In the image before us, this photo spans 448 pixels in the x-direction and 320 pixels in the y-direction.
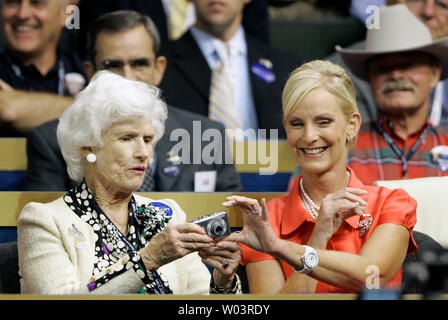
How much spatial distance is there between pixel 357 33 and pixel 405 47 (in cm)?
93

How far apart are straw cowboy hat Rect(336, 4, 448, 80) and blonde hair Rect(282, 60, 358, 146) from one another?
1027 mm

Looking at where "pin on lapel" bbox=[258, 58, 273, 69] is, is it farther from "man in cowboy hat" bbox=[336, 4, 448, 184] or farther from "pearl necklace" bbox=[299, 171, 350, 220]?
"pearl necklace" bbox=[299, 171, 350, 220]

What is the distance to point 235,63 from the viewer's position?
11.3 feet

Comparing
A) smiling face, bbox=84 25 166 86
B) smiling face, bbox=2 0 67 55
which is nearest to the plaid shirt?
smiling face, bbox=84 25 166 86

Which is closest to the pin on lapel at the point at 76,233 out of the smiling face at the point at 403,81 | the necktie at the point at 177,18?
the smiling face at the point at 403,81

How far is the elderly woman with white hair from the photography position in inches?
69.2

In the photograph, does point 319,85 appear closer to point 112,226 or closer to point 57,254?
point 112,226

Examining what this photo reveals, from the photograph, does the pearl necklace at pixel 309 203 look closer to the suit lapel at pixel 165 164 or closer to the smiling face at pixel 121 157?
the smiling face at pixel 121 157

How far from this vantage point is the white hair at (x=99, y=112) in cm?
191

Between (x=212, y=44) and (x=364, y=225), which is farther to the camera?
(x=212, y=44)

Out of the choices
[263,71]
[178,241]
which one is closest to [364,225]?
[178,241]

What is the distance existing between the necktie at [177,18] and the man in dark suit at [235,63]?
229 mm

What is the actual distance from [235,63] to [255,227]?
1.74 metres
